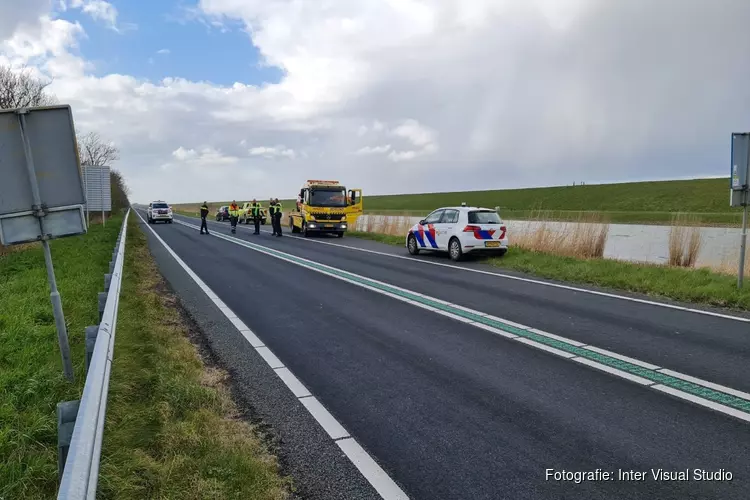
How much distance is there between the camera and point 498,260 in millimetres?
16125

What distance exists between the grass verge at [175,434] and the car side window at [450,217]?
1122cm

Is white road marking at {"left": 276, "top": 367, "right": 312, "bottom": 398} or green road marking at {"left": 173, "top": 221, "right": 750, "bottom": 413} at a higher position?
white road marking at {"left": 276, "top": 367, "right": 312, "bottom": 398}

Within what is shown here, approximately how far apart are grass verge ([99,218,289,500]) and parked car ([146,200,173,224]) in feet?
147

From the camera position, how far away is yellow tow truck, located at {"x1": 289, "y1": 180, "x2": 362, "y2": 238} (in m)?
27.7

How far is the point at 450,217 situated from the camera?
56.1 ft

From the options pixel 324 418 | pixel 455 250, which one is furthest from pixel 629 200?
pixel 324 418

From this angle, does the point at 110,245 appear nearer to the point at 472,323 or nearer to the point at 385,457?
the point at 472,323

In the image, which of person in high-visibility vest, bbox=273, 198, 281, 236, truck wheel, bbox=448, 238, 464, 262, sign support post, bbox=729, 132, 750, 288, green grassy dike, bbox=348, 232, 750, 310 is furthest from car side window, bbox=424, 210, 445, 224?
person in high-visibility vest, bbox=273, 198, 281, 236

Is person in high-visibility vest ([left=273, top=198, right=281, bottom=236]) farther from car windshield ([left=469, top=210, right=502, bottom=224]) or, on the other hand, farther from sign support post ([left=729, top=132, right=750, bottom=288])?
sign support post ([left=729, top=132, right=750, bottom=288])

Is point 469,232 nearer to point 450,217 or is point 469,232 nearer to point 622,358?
point 450,217

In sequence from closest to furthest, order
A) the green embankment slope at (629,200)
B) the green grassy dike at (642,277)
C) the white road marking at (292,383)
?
the white road marking at (292,383) < the green grassy dike at (642,277) < the green embankment slope at (629,200)

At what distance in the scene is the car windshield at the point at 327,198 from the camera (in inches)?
1094

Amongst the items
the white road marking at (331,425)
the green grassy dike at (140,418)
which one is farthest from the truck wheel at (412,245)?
the white road marking at (331,425)

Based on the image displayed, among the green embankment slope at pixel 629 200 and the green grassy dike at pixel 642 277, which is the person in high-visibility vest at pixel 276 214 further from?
the green embankment slope at pixel 629 200
